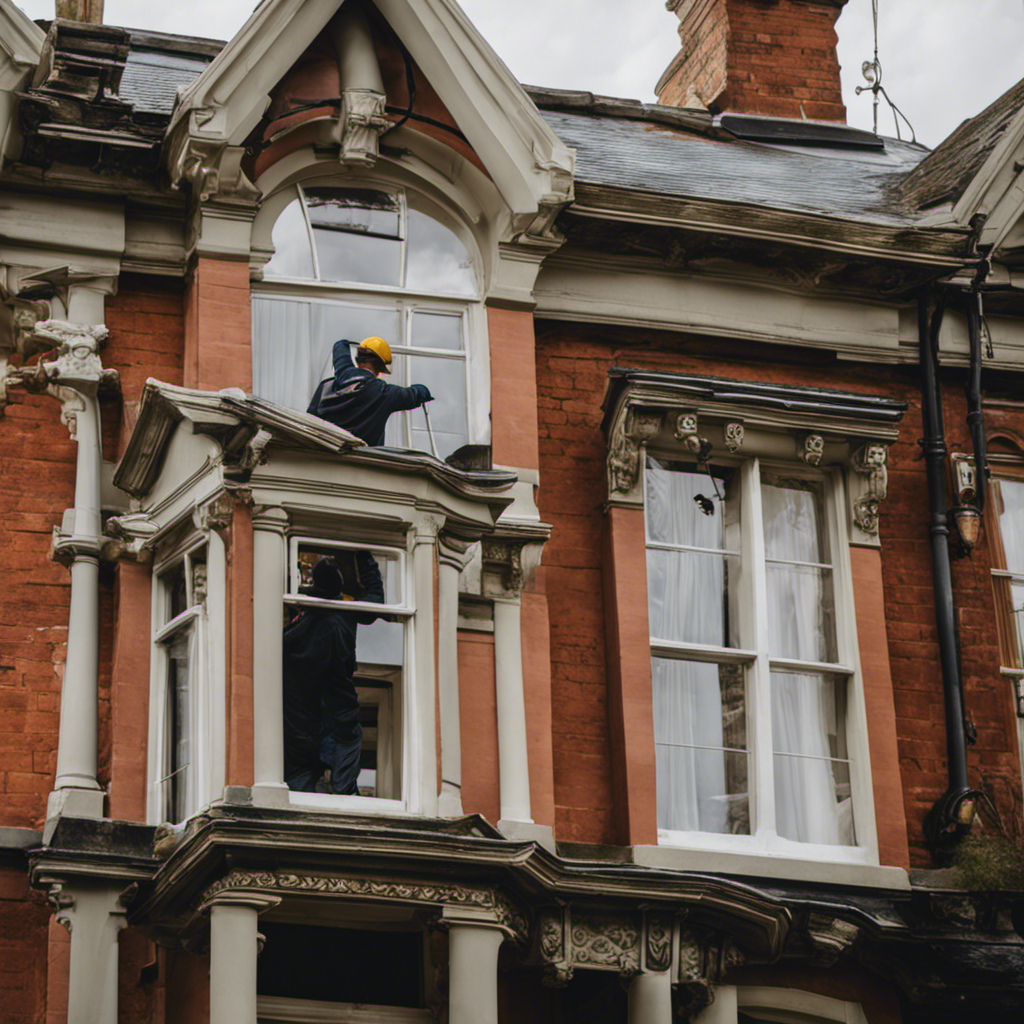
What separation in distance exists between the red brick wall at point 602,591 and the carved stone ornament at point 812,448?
84 centimetres

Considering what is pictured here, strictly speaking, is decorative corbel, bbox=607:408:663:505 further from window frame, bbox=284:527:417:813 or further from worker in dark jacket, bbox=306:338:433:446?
window frame, bbox=284:527:417:813

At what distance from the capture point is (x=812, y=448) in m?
14.4

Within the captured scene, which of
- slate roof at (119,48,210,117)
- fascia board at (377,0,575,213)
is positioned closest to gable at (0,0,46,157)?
slate roof at (119,48,210,117)

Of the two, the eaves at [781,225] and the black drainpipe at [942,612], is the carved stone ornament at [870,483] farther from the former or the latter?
the eaves at [781,225]

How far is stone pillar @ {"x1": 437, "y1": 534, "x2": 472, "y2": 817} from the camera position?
40.9 feet

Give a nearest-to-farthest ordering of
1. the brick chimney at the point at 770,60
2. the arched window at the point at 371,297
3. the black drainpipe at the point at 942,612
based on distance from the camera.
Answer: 1. the black drainpipe at the point at 942,612
2. the arched window at the point at 371,297
3. the brick chimney at the point at 770,60

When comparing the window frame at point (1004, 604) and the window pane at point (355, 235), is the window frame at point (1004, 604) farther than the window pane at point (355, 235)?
Yes

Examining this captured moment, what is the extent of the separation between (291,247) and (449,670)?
129 inches

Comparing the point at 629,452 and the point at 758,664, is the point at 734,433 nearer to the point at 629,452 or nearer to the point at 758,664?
the point at 629,452

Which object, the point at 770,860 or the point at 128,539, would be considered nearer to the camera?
the point at 128,539

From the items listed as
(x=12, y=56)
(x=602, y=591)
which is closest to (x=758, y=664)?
(x=602, y=591)

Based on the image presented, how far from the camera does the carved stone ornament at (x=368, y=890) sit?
11617 millimetres

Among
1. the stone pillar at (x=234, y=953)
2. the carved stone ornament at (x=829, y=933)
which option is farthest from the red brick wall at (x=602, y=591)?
the stone pillar at (x=234, y=953)

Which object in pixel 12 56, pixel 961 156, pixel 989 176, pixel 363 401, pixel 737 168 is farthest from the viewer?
pixel 737 168
